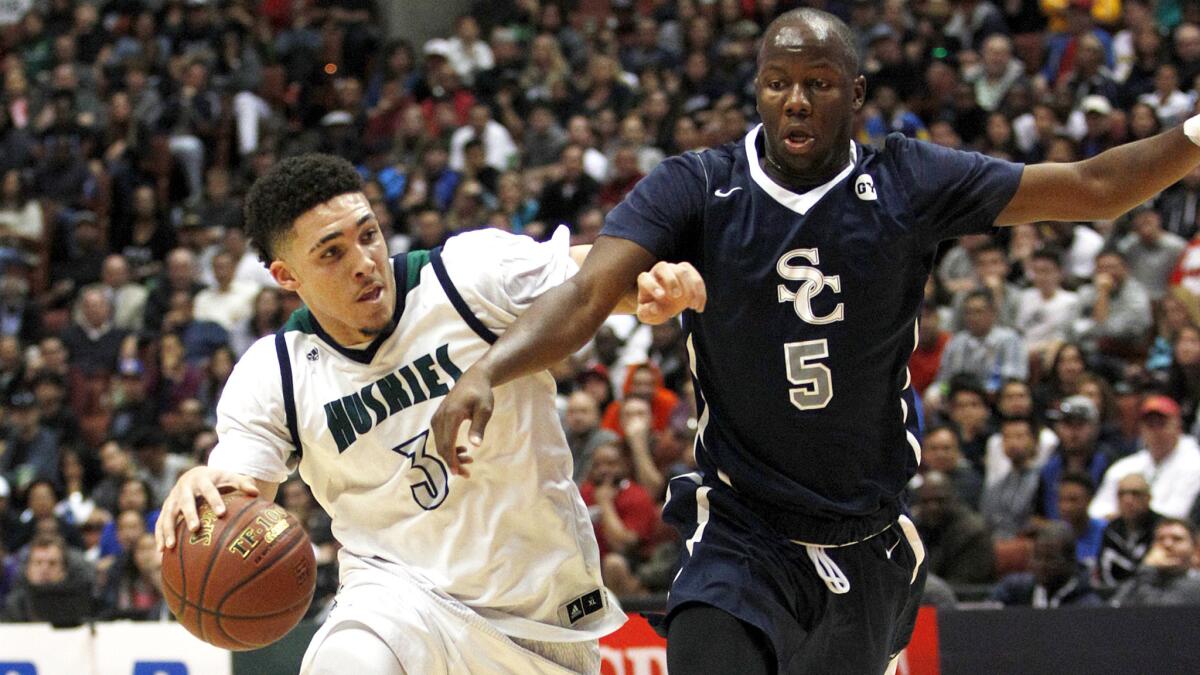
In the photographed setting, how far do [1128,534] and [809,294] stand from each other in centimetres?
476

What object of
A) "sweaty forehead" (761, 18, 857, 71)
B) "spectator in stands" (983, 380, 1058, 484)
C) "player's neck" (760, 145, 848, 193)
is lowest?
"spectator in stands" (983, 380, 1058, 484)

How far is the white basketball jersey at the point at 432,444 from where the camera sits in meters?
4.51

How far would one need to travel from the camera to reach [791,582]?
4129 millimetres

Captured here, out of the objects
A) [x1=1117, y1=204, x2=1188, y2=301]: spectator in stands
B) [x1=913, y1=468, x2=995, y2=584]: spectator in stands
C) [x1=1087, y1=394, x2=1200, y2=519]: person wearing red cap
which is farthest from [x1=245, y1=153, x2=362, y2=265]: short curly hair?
[x1=1117, y1=204, x2=1188, y2=301]: spectator in stands

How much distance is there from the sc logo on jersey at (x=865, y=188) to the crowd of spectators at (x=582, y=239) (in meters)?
4.14

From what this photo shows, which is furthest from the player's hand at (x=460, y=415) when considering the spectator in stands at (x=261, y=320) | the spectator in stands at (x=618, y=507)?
the spectator in stands at (x=261, y=320)

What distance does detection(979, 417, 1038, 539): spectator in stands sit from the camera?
30.1ft

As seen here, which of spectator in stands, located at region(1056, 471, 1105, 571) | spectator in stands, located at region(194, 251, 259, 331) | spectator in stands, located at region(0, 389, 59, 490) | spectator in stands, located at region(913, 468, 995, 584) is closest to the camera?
spectator in stands, located at region(1056, 471, 1105, 571)

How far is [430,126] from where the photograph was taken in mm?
15641

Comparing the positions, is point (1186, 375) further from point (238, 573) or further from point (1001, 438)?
point (238, 573)

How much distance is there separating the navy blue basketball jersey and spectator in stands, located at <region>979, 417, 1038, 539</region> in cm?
520

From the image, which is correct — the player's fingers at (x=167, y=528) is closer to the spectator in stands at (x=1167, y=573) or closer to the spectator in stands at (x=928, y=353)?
the spectator in stands at (x=1167, y=573)

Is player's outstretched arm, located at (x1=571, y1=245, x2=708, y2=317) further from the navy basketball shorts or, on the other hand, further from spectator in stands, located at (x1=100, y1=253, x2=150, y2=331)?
spectator in stands, located at (x1=100, y1=253, x2=150, y2=331)

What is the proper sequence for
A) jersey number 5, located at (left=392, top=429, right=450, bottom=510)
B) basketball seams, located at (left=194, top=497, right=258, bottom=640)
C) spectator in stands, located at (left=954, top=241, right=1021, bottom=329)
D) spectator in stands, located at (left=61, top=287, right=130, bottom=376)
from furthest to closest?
1. spectator in stands, located at (left=61, top=287, right=130, bottom=376)
2. spectator in stands, located at (left=954, top=241, right=1021, bottom=329)
3. jersey number 5, located at (left=392, top=429, right=450, bottom=510)
4. basketball seams, located at (left=194, top=497, right=258, bottom=640)
